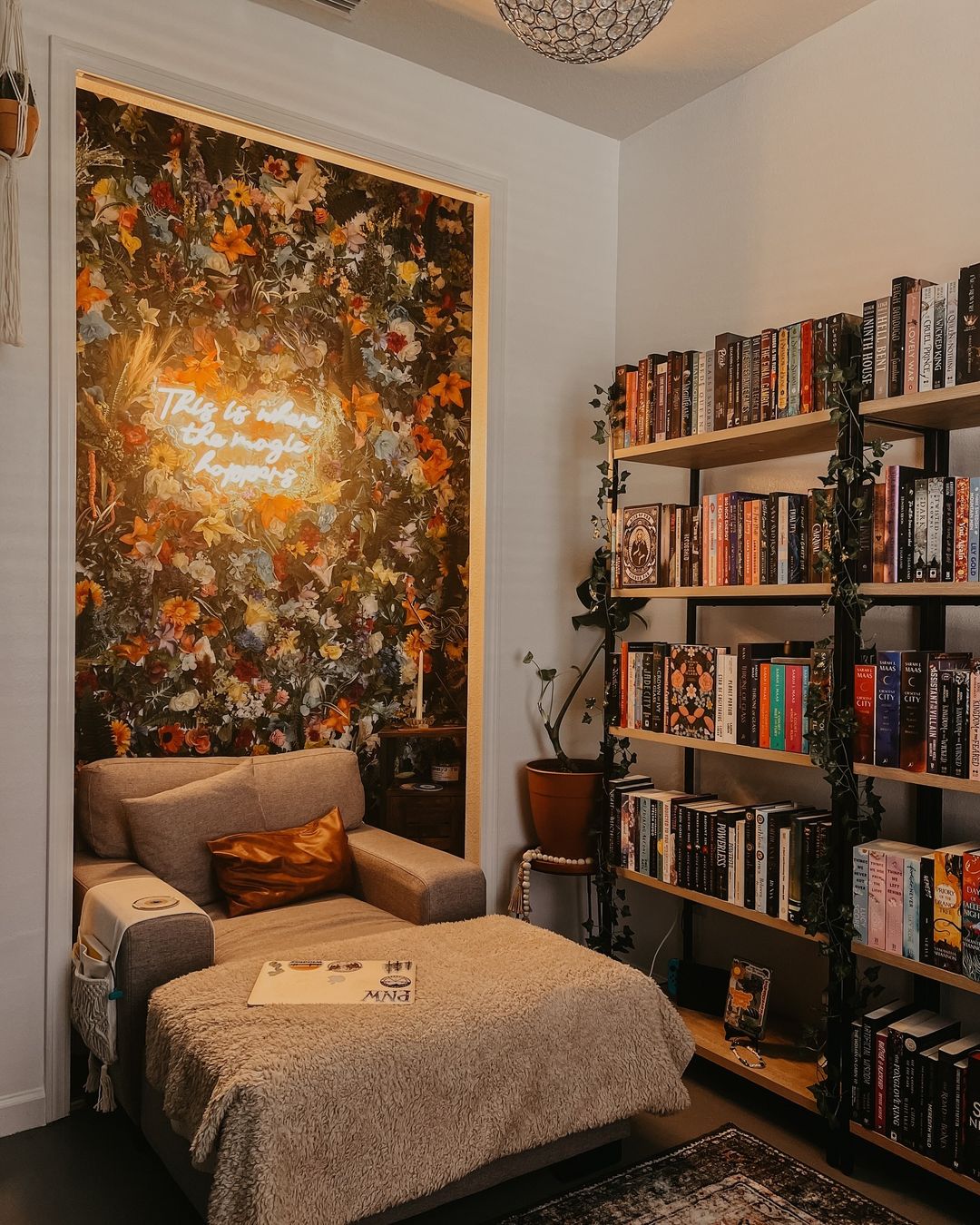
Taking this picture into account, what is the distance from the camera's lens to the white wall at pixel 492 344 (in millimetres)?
2363

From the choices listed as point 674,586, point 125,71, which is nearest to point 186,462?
point 125,71

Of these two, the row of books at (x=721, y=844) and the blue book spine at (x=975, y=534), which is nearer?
the blue book spine at (x=975, y=534)

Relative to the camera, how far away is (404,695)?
12.5 ft

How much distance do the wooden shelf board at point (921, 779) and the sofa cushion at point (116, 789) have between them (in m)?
1.90

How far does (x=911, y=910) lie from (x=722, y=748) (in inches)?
24.3

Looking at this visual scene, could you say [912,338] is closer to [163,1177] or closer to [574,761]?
[574,761]

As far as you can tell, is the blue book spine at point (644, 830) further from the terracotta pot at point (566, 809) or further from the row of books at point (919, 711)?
the row of books at point (919, 711)

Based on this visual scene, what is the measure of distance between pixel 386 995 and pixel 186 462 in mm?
1952

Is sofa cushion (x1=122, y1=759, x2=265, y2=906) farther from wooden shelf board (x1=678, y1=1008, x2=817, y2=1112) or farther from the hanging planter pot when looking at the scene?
the hanging planter pot

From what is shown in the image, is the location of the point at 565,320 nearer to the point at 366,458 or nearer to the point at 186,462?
the point at 366,458

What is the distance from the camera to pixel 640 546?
2.90m

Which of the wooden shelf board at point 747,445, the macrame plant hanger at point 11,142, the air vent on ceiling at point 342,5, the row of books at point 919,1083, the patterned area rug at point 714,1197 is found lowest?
the patterned area rug at point 714,1197

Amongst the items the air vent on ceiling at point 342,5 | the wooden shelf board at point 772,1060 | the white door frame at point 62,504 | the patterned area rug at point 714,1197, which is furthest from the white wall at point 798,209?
the white door frame at point 62,504

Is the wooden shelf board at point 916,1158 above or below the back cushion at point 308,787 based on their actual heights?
below
